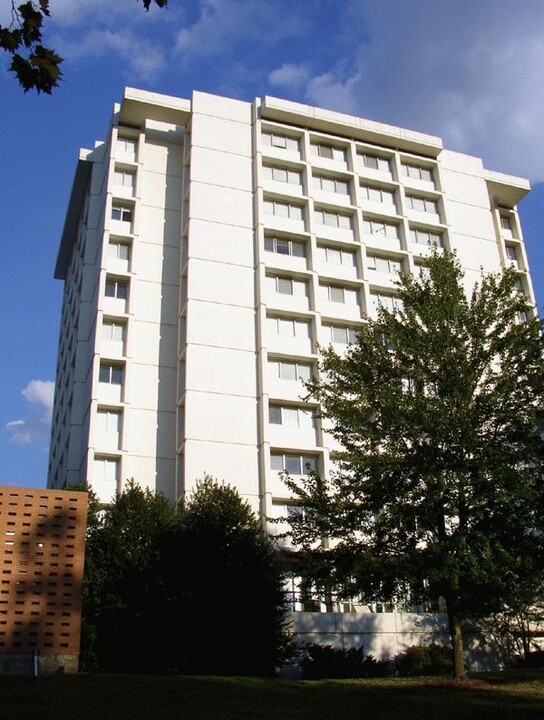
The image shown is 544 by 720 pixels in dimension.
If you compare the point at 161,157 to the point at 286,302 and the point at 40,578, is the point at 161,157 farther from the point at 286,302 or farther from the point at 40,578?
the point at 40,578

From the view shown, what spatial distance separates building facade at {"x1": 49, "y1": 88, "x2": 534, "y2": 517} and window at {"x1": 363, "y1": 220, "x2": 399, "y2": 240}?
10 centimetres

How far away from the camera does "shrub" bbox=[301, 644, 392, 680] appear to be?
30.2 meters

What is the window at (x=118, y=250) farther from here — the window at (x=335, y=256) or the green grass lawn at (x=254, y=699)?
the green grass lawn at (x=254, y=699)

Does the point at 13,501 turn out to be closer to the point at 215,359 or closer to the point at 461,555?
the point at 461,555

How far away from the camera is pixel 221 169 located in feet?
163

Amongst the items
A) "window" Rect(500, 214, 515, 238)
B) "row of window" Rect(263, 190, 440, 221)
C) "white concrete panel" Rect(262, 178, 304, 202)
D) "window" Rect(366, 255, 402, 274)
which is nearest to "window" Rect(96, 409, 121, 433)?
"row of window" Rect(263, 190, 440, 221)

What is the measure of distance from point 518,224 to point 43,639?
159 feet

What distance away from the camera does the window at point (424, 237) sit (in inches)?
2073

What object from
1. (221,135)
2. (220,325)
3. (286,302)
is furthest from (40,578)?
(221,135)

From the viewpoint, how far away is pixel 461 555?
65.4 feet

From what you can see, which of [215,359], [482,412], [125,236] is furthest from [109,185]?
[482,412]

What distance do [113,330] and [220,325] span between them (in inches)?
236

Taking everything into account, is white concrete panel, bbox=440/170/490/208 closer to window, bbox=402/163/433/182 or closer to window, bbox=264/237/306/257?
window, bbox=402/163/433/182

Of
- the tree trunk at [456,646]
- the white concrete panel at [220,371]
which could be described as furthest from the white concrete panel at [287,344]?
the tree trunk at [456,646]
